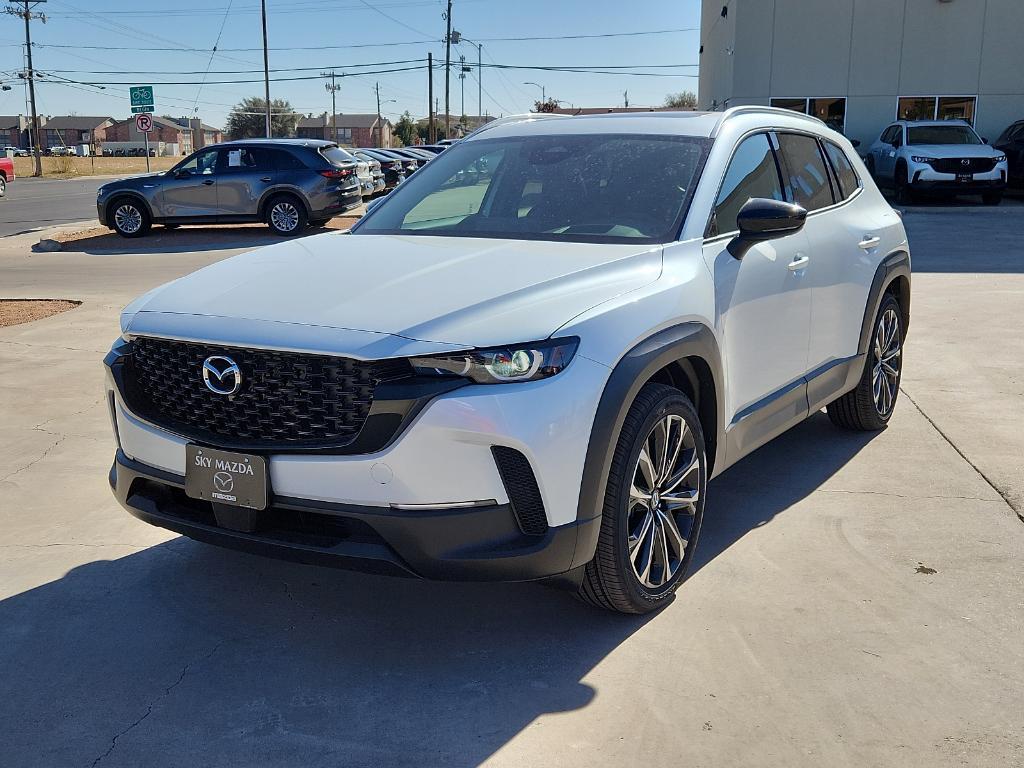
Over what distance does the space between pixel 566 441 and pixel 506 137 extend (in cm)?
233

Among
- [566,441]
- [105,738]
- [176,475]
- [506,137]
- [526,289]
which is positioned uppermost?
[506,137]

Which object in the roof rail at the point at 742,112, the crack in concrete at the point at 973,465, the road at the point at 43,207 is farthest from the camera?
the road at the point at 43,207

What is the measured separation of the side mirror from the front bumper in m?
1.45

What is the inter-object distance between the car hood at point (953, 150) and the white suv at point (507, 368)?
60.6 ft

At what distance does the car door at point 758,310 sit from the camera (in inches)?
162

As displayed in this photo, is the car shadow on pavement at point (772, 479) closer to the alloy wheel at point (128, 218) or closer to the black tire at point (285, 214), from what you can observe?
the black tire at point (285, 214)

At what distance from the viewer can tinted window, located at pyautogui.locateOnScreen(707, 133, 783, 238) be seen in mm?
4246

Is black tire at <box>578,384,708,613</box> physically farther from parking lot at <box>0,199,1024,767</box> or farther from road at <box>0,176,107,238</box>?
road at <box>0,176,107,238</box>

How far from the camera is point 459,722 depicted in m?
3.06

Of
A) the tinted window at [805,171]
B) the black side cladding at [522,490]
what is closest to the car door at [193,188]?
the tinted window at [805,171]

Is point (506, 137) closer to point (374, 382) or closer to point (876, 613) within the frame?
point (374, 382)

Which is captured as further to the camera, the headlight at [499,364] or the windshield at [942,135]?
the windshield at [942,135]

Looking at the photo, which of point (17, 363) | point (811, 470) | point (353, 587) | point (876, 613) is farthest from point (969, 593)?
point (17, 363)

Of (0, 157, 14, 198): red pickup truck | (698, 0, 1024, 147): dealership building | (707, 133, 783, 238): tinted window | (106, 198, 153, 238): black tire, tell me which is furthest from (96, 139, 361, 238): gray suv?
(0, 157, 14, 198): red pickup truck
